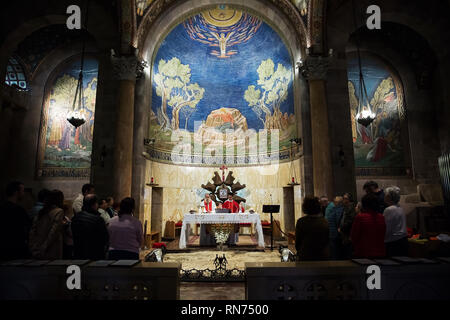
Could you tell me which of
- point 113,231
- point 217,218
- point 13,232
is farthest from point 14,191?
point 217,218

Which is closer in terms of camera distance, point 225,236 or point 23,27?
point 225,236

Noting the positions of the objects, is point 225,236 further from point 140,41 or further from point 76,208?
point 140,41

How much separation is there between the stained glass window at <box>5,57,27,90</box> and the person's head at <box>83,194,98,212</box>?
13508 millimetres

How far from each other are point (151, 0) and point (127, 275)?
36.2ft

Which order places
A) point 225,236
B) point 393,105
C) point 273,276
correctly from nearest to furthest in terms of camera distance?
1. point 273,276
2. point 225,236
3. point 393,105

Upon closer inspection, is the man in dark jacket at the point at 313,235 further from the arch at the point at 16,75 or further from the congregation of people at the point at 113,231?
the arch at the point at 16,75

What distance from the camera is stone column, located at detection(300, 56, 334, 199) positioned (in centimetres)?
932

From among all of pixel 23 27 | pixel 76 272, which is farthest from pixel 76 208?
pixel 23 27

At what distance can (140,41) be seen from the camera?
10469 millimetres

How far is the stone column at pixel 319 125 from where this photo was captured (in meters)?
9.32

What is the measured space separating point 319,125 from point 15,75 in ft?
47.7

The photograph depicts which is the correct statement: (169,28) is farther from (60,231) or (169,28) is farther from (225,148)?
(60,231)

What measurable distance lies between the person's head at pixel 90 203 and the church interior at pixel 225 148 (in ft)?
0.06

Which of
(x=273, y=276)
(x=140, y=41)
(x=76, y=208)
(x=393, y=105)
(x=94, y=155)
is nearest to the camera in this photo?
(x=273, y=276)
